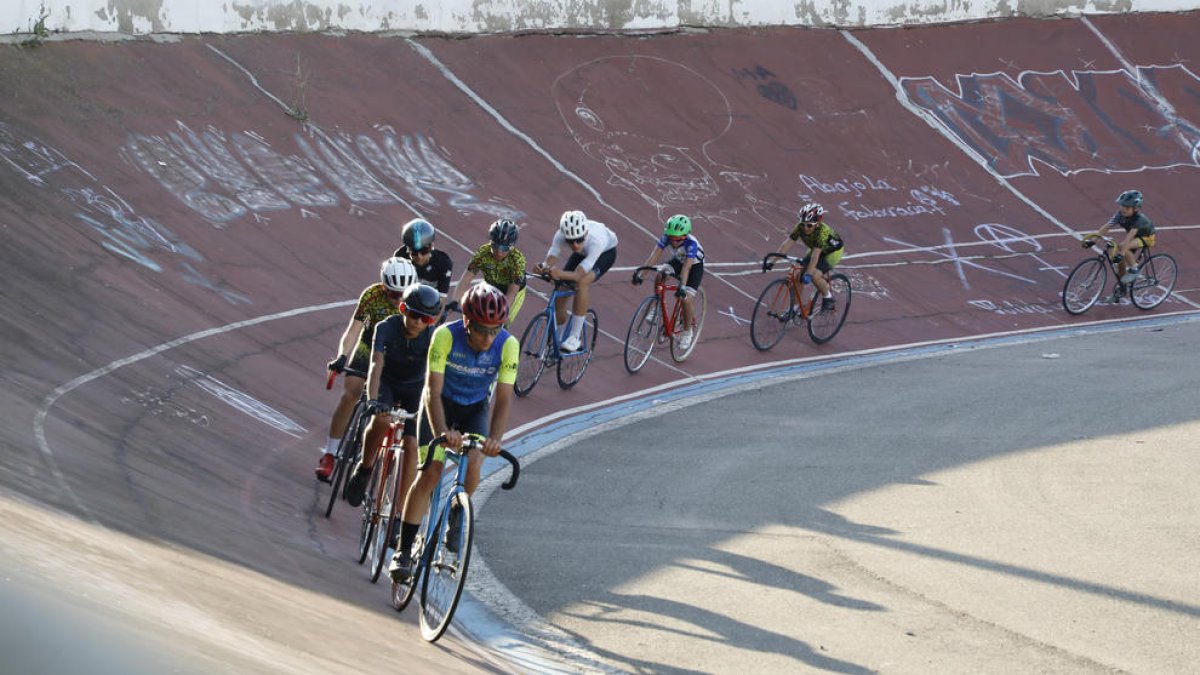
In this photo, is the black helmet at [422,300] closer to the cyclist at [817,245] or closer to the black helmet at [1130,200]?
the cyclist at [817,245]

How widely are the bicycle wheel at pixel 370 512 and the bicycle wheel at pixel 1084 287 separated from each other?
13829 millimetres

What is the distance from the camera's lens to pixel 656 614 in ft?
27.6

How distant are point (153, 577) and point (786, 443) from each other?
7.57 meters

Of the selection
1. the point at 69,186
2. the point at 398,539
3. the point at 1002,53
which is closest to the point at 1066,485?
the point at 398,539

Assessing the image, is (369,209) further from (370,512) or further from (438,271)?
(370,512)

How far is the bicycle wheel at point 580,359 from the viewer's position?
1453cm

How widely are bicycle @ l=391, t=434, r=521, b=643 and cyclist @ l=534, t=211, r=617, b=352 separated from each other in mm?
5830

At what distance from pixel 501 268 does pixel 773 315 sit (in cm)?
534

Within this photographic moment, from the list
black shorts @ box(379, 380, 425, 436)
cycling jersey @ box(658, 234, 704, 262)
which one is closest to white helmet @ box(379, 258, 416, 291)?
black shorts @ box(379, 380, 425, 436)

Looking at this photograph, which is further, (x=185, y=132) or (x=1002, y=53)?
(x=1002, y=53)

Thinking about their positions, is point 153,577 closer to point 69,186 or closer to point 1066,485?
point 1066,485

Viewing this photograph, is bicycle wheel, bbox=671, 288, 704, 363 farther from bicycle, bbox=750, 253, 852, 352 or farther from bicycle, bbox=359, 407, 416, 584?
bicycle, bbox=359, 407, 416, 584

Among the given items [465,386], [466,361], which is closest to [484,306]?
[466,361]

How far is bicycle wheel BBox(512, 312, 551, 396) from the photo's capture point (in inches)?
556
